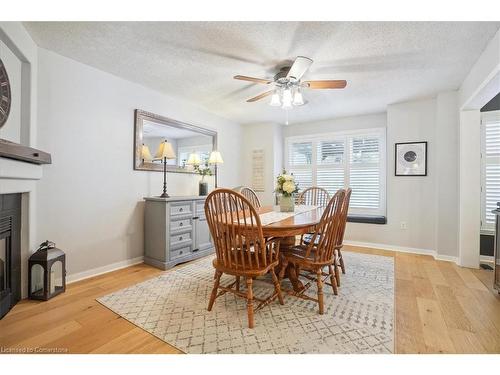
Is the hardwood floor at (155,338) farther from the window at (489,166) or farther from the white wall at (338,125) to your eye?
the white wall at (338,125)

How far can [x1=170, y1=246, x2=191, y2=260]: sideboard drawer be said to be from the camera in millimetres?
2986

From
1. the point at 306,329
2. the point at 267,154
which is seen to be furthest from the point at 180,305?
the point at 267,154

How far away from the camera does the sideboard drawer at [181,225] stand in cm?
300

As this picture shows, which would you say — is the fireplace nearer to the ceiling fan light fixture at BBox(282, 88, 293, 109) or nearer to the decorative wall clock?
the decorative wall clock

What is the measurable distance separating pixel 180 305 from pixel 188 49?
229 centimetres

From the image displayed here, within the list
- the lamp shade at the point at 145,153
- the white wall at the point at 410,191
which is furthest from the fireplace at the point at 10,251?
the white wall at the point at 410,191

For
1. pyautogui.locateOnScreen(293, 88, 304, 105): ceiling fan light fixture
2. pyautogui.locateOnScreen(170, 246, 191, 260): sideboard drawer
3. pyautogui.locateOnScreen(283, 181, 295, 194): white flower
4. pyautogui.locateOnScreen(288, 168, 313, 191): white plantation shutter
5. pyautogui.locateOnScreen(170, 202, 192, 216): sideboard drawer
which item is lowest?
pyautogui.locateOnScreen(170, 246, 191, 260): sideboard drawer

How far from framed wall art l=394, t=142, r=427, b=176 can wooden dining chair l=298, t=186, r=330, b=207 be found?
4.13ft

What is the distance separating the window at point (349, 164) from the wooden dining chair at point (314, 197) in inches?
39.4

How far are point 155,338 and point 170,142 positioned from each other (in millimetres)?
2586

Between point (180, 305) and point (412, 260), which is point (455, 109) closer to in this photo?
point (412, 260)

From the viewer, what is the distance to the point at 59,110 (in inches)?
94.7

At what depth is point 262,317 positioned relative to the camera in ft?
5.99

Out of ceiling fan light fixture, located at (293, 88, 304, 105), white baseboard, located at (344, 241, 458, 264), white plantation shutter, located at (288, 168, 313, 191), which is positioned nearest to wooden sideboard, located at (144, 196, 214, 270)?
ceiling fan light fixture, located at (293, 88, 304, 105)
